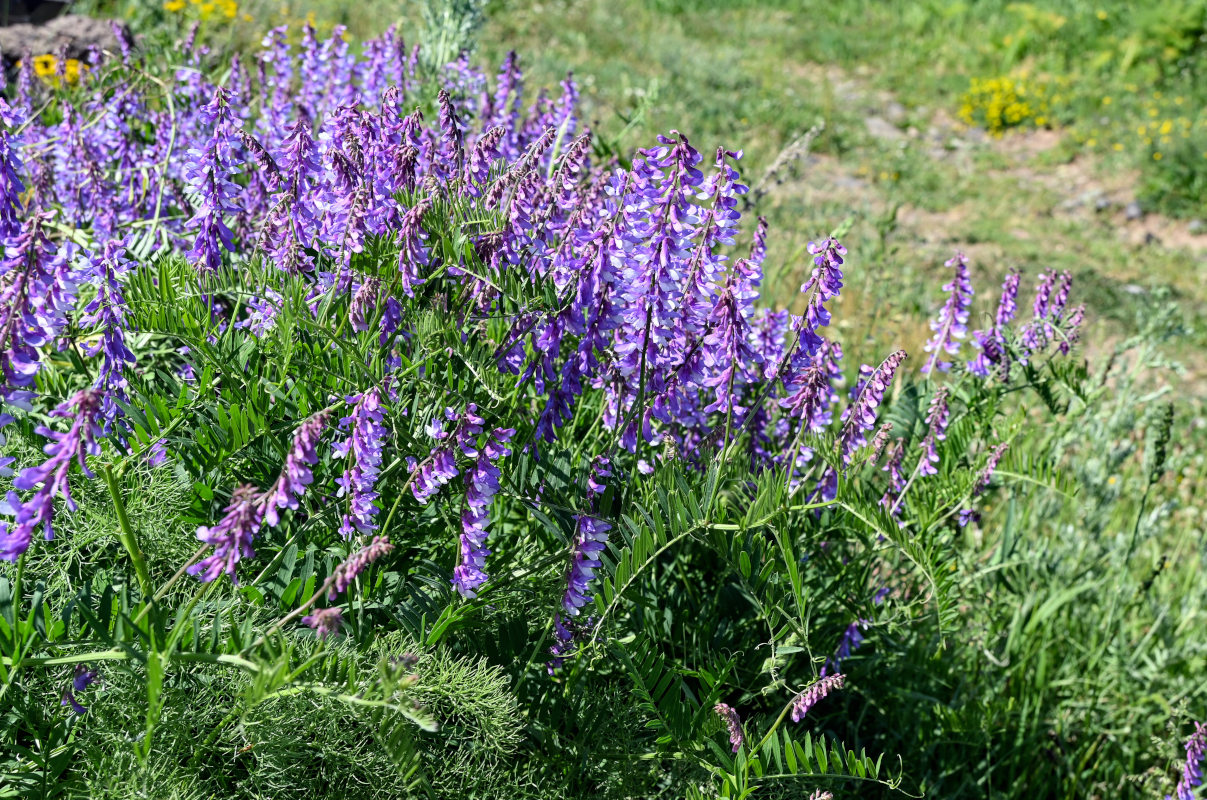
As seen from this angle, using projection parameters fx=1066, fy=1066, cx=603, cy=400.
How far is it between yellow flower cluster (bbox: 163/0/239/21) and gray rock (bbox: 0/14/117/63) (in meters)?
0.45

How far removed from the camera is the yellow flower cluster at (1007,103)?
34.1 ft

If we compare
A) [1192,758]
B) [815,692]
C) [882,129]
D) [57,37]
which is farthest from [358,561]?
[882,129]

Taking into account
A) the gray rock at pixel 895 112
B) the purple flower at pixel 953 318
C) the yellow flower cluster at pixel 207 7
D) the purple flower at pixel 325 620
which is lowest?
the gray rock at pixel 895 112

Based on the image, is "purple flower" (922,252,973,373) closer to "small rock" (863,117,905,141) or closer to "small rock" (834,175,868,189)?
"small rock" (834,175,868,189)

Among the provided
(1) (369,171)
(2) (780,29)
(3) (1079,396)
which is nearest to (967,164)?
(2) (780,29)

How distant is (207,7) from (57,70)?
161 inches

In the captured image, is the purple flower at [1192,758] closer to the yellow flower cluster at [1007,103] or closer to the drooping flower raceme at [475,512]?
the drooping flower raceme at [475,512]

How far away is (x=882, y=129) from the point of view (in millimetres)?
10383

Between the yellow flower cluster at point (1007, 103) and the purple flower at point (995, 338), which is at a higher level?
the purple flower at point (995, 338)

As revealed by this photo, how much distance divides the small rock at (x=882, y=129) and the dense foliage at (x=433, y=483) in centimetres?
812

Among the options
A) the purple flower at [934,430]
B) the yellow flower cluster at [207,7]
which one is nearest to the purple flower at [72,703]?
the purple flower at [934,430]

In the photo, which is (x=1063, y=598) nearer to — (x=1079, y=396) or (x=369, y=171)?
(x=1079, y=396)

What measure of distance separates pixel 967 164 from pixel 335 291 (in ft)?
29.3

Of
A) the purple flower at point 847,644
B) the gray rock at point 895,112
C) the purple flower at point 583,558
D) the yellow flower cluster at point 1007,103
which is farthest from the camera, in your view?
the gray rock at point 895,112
